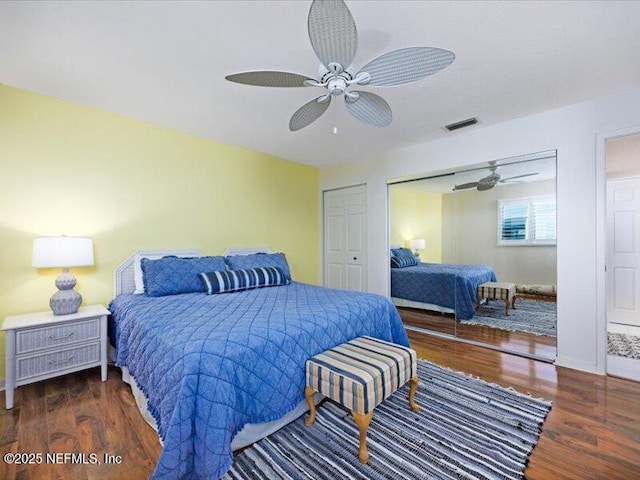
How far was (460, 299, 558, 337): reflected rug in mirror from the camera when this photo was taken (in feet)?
9.65

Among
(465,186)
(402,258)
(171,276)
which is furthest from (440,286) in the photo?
(171,276)

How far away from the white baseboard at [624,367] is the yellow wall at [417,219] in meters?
1.87

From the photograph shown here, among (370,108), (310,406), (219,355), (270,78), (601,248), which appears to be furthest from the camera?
(601,248)

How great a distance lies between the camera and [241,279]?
121 inches

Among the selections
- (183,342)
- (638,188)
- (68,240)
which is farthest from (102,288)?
(638,188)

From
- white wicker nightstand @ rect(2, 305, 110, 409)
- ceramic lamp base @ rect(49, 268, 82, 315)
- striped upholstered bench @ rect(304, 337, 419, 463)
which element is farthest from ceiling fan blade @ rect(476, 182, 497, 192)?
ceramic lamp base @ rect(49, 268, 82, 315)

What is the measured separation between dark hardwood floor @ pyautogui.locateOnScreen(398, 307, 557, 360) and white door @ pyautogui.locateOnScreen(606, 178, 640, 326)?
6.53 feet

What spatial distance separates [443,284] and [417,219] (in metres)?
0.97

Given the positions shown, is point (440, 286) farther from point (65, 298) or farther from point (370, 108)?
point (65, 298)

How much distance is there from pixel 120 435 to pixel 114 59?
2545mm

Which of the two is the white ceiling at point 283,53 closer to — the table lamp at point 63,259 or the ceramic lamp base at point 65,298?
the table lamp at point 63,259

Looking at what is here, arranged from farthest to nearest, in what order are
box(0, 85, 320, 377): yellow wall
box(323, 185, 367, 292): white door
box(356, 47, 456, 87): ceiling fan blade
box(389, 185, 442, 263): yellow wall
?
box(323, 185, 367, 292): white door < box(389, 185, 442, 263): yellow wall < box(0, 85, 320, 377): yellow wall < box(356, 47, 456, 87): ceiling fan blade

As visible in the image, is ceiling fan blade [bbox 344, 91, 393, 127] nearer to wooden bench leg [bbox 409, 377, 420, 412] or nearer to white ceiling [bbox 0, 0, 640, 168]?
white ceiling [bbox 0, 0, 640, 168]

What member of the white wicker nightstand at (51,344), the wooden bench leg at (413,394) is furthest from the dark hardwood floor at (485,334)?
the white wicker nightstand at (51,344)
